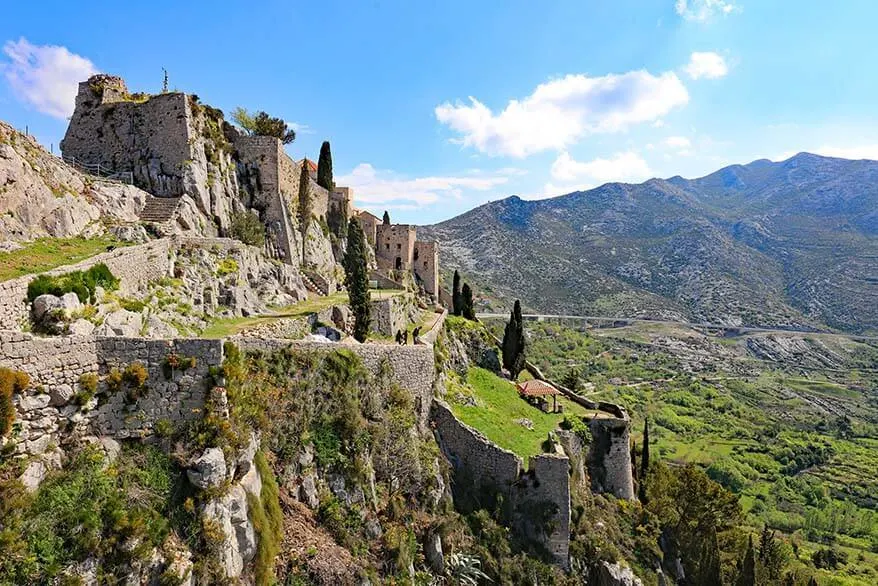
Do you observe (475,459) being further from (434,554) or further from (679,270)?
(679,270)

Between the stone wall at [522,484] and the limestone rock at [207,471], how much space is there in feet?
38.0

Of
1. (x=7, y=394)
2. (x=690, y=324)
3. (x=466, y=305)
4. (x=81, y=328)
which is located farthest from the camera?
(x=690, y=324)

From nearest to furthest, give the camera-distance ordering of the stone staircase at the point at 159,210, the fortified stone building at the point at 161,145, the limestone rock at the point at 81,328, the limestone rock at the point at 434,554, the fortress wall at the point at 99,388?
the fortress wall at the point at 99,388 < the limestone rock at the point at 81,328 < the limestone rock at the point at 434,554 < the stone staircase at the point at 159,210 < the fortified stone building at the point at 161,145

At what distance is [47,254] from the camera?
16750 millimetres

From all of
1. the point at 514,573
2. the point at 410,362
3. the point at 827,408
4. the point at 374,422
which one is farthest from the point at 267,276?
the point at 827,408

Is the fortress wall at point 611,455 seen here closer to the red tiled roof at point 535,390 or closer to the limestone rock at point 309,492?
the red tiled roof at point 535,390

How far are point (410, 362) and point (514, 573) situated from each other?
890cm

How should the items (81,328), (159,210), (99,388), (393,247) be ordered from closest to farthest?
(99,388)
(81,328)
(159,210)
(393,247)

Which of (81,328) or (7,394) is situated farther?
(81,328)

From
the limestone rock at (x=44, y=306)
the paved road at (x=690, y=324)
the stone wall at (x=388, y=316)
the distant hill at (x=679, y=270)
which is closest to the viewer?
the limestone rock at (x=44, y=306)

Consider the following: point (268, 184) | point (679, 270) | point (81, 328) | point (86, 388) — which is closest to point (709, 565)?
point (86, 388)

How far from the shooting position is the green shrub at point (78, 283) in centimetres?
1246

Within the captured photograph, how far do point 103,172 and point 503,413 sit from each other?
2599 cm

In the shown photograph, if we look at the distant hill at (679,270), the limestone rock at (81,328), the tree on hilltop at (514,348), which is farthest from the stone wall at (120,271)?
the distant hill at (679,270)
